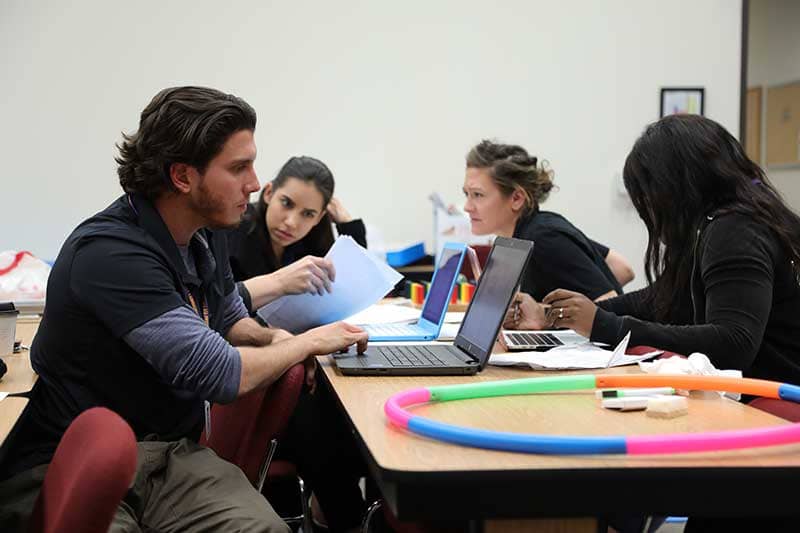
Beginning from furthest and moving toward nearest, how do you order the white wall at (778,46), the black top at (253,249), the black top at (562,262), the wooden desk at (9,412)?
the white wall at (778,46), the black top at (253,249), the black top at (562,262), the wooden desk at (9,412)

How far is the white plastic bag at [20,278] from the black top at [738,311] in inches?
76.5

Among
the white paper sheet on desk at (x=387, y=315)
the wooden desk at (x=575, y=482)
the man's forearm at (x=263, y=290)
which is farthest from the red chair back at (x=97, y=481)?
the white paper sheet on desk at (x=387, y=315)

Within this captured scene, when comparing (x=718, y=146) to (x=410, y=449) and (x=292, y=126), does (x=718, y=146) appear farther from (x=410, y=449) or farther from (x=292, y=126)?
(x=292, y=126)

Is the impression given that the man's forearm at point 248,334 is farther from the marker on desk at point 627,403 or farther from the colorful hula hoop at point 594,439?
the marker on desk at point 627,403

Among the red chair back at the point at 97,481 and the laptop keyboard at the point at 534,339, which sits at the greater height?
the red chair back at the point at 97,481

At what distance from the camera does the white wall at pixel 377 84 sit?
4.46 meters

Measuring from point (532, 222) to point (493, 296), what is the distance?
109 cm

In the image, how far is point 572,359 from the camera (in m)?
1.83

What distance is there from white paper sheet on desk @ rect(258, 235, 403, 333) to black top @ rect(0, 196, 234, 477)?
602 millimetres

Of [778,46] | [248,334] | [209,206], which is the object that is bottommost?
[248,334]

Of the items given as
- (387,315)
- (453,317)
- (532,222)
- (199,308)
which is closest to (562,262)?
(532,222)

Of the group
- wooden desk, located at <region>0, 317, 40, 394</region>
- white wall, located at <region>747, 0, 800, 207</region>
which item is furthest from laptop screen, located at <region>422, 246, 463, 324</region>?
white wall, located at <region>747, 0, 800, 207</region>

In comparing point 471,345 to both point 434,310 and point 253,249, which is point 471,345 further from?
point 253,249

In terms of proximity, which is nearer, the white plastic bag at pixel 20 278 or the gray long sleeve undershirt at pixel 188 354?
the gray long sleeve undershirt at pixel 188 354
